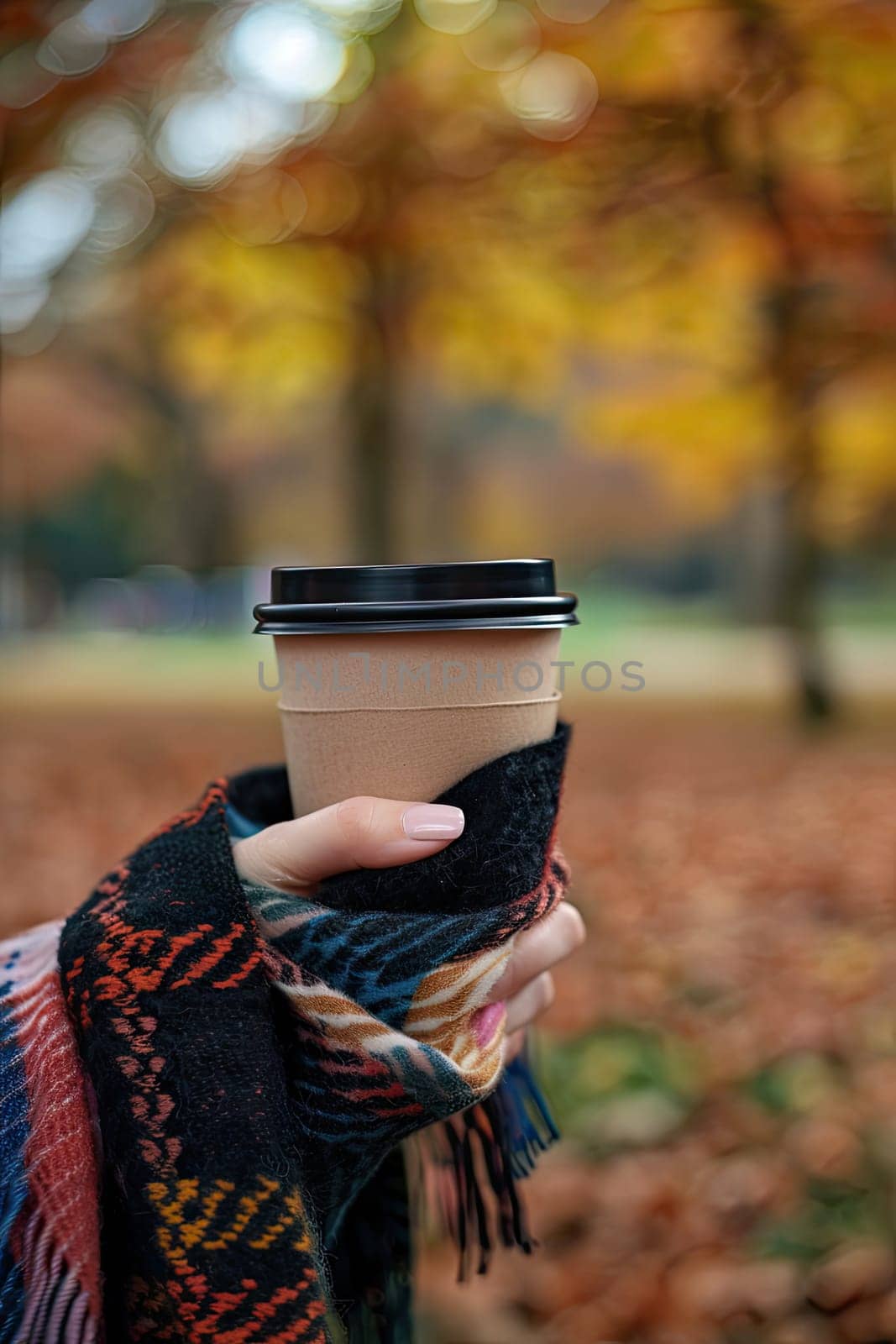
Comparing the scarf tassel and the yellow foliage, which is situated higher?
the yellow foliage

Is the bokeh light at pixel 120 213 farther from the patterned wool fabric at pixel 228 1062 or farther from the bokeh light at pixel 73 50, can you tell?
the patterned wool fabric at pixel 228 1062

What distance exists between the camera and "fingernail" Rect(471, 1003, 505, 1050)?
36.5 inches

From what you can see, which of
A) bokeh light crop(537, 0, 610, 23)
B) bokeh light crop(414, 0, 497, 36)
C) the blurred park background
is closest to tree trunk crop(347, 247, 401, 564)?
the blurred park background

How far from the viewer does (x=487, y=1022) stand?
95 centimetres

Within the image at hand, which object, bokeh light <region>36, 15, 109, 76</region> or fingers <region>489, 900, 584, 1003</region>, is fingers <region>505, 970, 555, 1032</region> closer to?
fingers <region>489, 900, 584, 1003</region>

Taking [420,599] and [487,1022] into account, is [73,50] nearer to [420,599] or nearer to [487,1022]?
[420,599]

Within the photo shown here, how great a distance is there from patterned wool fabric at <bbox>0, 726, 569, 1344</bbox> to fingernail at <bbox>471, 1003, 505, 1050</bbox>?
1 cm

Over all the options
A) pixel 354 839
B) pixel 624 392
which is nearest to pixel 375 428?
pixel 624 392

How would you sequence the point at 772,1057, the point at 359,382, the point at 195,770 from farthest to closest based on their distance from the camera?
the point at 359,382 → the point at 195,770 → the point at 772,1057

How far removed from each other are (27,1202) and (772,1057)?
268cm

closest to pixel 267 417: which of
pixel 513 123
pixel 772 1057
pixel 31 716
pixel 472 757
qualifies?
pixel 31 716

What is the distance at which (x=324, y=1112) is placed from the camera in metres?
0.87

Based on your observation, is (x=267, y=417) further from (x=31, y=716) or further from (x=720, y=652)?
(x=31, y=716)

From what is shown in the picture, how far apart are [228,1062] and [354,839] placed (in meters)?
0.19
